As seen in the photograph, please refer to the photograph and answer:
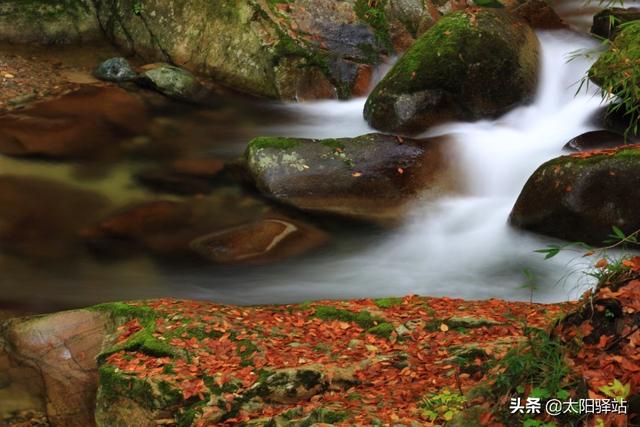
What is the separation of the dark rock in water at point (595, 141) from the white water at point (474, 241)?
0.34m

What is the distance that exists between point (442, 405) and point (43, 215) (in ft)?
20.7

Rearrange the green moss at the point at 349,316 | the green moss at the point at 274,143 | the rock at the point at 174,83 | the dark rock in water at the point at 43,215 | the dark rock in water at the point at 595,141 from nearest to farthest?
the green moss at the point at 349,316, the dark rock in water at the point at 43,215, the green moss at the point at 274,143, the dark rock in water at the point at 595,141, the rock at the point at 174,83

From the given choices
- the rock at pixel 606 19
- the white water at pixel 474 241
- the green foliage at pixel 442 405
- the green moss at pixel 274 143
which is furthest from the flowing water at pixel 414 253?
the green foliage at pixel 442 405

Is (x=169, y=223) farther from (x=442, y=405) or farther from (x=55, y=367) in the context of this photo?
(x=442, y=405)

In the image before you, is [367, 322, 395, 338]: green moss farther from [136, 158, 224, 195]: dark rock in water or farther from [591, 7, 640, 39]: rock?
[591, 7, 640, 39]: rock

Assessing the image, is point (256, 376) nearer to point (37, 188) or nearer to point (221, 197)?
point (221, 197)

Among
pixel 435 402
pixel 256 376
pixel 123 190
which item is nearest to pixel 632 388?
pixel 435 402

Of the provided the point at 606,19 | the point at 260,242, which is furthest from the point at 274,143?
the point at 606,19

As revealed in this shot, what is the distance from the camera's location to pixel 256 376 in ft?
16.2

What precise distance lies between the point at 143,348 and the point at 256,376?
39.3 inches

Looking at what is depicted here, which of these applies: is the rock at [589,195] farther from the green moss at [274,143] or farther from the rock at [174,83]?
the rock at [174,83]

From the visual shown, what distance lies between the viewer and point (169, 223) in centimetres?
882

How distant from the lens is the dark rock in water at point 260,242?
822cm

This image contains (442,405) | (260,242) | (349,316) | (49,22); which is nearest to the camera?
(442,405)
